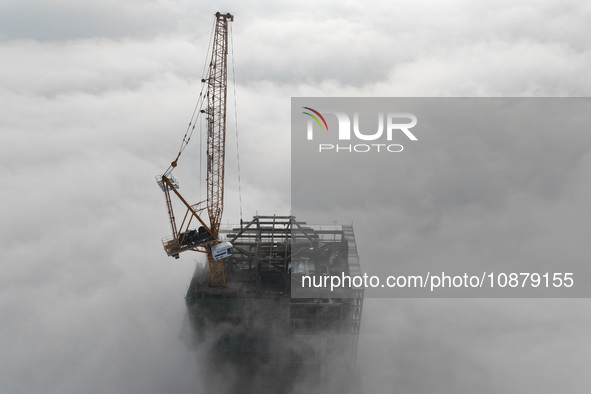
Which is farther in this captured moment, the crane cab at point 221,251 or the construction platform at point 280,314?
the crane cab at point 221,251

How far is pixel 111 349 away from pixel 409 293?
86.7 metres

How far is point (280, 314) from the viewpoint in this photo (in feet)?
265

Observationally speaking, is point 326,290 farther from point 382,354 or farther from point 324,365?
point 382,354

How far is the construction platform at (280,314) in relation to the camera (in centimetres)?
7831

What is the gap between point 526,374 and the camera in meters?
95.7

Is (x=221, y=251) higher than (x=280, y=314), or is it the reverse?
(x=221, y=251)

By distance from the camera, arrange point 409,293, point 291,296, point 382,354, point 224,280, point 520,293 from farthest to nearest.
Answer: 1. point 520,293
2. point 409,293
3. point 382,354
4. point 224,280
5. point 291,296

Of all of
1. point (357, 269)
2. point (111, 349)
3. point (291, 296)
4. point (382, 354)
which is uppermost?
point (357, 269)

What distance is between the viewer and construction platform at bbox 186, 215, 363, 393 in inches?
3083

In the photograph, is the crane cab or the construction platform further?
the crane cab

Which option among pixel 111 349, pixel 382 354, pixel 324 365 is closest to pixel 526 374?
pixel 382 354

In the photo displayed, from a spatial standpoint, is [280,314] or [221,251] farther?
[280,314]

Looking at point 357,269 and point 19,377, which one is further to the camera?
point 19,377

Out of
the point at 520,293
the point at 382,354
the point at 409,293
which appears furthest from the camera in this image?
the point at 520,293
